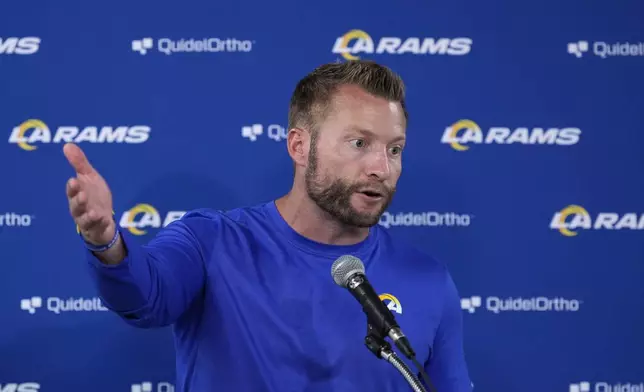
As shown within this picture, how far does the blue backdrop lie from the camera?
271 cm

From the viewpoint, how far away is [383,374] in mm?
1896

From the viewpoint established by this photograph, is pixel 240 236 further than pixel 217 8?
No

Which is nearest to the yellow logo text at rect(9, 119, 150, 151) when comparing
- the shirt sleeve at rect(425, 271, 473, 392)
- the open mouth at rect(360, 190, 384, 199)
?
the open mouth at rect(360, 190, 384, 199)

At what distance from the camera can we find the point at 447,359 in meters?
1.99

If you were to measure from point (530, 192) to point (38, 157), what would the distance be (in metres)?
1.73

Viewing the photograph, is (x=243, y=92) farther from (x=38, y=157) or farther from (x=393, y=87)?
(x=393, y=87)

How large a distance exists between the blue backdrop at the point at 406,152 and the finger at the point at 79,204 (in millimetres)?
1427

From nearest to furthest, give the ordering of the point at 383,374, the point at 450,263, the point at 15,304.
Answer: the point at 383,374, the point at 15,304, the point at 450,263

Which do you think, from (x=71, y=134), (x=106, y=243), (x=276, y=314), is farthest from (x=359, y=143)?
(x=71, y=134)

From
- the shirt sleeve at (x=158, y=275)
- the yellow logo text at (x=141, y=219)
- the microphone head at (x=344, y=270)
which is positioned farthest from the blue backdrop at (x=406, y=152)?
the microphone head at (x=344, y=270)

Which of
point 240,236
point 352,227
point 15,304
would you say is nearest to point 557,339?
point 352,227

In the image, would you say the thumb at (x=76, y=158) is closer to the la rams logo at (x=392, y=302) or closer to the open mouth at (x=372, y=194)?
the open mouth at (x=372, y=194)

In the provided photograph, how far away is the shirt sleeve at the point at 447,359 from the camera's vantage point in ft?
6.51

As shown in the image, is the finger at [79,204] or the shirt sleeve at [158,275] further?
the shirt sleeve at [158,275]
